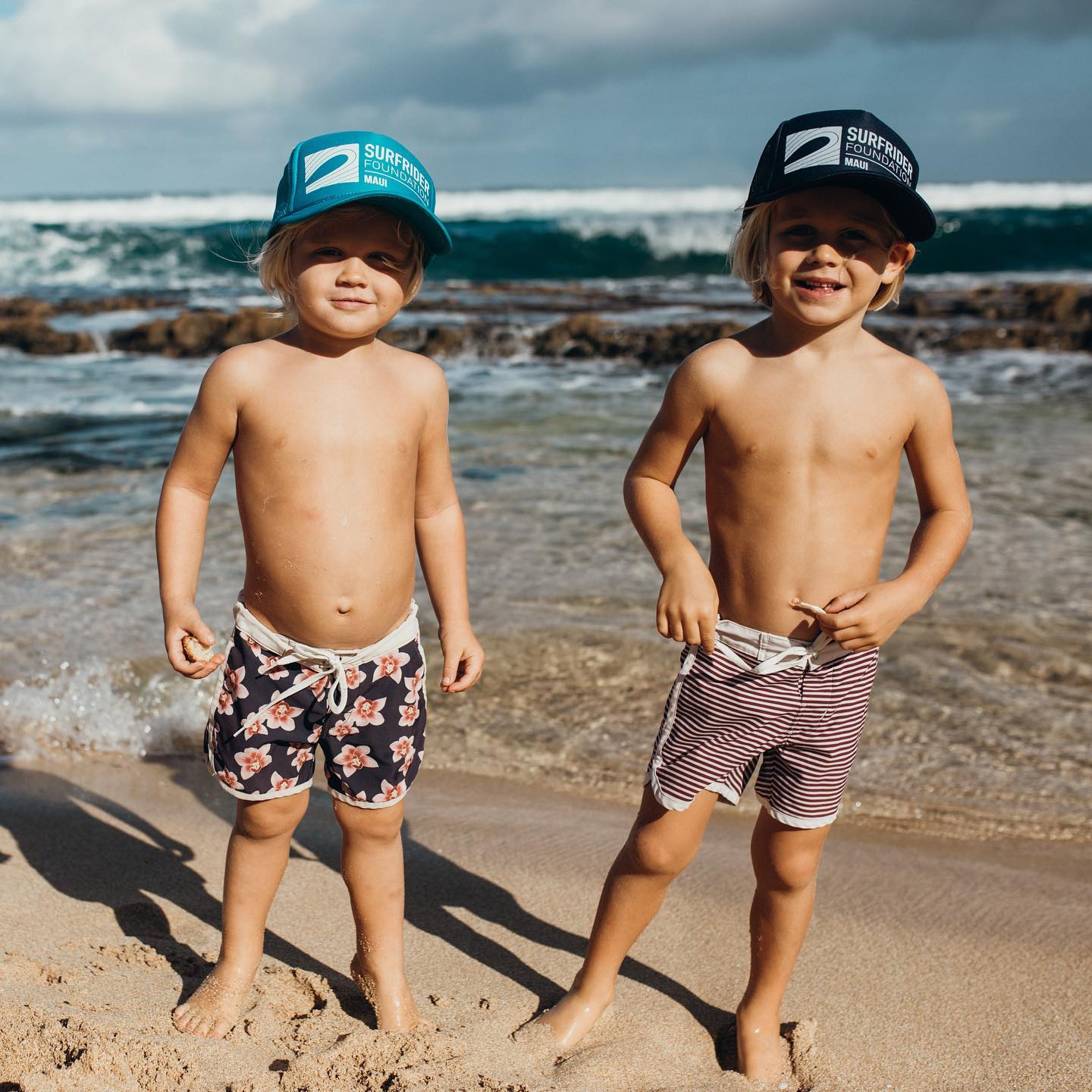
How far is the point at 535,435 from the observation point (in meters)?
8.90

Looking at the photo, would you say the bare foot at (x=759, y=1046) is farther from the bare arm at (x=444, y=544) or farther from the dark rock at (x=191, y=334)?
the dark rock at (x=191, y=334)

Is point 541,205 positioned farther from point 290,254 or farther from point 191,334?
point 290,254

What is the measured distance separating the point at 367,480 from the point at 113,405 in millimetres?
9418

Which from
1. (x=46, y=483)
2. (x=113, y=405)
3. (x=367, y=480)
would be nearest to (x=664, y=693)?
(x=367, y=480)

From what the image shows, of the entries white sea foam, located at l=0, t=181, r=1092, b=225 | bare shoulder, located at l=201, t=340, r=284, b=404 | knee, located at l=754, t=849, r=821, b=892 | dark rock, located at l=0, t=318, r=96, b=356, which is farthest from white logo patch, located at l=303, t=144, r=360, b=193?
white sea foam, located at l=0, t=181, r=1092, b=225

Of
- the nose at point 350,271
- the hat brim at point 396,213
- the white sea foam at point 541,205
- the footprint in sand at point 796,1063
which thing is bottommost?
the footprint in sand at point 796,1063

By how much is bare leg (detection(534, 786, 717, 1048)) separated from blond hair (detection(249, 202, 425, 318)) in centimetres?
112

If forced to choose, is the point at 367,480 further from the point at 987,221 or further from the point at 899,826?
the point at 987,221

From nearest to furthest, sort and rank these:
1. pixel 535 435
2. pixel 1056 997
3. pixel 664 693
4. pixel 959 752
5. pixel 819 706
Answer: pixel 819 706 < pixel 1056 997 < pixel 959 752 < pixel 664 693 < pixel 535 435

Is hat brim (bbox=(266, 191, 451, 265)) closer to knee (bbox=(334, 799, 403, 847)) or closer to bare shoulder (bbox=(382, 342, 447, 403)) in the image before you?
bare shoulder (bbox=(382, 342, 447, 403))

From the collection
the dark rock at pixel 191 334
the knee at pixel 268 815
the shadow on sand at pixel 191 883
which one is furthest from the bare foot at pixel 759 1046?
the dark rock at pixel 191 334

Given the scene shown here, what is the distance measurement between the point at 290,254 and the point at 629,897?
4.58 ft

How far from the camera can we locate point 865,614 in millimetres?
2018

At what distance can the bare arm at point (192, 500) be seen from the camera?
6.95 feet
